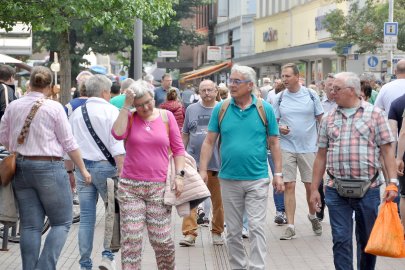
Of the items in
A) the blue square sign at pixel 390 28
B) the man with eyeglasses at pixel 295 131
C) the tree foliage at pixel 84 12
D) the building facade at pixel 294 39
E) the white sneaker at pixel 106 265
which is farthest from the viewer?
the building facade at pixel 294 39

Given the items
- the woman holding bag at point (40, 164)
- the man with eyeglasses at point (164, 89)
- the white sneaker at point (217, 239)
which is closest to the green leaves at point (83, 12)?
the man with eyeglasses at point (164, 89)

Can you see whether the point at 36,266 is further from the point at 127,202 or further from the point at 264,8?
the point at 264,8

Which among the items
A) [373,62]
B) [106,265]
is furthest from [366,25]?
[106,265]

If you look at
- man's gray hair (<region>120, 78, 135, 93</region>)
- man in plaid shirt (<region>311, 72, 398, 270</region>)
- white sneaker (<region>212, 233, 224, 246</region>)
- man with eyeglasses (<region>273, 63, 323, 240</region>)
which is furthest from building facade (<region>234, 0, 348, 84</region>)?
man in plaid shirt (<region>311, 72, 398, 270</region>)

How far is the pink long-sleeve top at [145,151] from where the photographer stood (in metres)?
8.66

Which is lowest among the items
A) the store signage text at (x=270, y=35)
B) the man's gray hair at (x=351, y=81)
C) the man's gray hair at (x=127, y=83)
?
the man's gray hair at (x=127, y=83)

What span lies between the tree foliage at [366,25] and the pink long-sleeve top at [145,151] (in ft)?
106

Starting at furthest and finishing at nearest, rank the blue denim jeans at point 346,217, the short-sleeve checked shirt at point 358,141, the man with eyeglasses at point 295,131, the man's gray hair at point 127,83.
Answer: the man's gray hair at point 127,83 → the man with eyeglasses at point 295,131 → the blue denim jeans at point 346,217 → the short-sleeve checked shirt at point 358,141

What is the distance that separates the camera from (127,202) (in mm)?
8641

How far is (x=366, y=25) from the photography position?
4153 cm

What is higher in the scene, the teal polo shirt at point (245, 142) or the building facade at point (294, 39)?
the building facade at point (294, 39)

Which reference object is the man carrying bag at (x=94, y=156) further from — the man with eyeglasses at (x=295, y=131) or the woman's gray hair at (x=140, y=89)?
the man with eyeglasses at (x=295, y=131)

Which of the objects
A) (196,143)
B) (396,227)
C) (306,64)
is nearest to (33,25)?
(196,143)

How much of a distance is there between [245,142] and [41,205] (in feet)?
5.56
